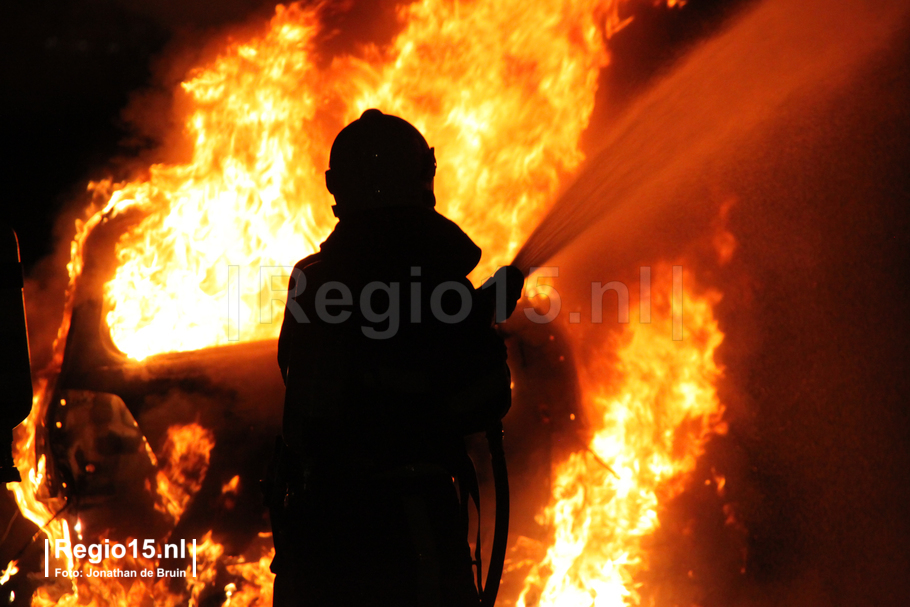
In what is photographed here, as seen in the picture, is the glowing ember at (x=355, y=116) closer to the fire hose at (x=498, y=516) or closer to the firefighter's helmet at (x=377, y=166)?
the firefighter's helmet at (x=377, y=166)

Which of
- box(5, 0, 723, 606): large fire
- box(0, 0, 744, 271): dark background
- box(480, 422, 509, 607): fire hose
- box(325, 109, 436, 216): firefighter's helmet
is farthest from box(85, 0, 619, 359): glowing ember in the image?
box(480, 422, 509, 607): fire hose

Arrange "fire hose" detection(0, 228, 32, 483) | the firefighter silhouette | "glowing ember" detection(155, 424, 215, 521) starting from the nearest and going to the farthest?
the firefighter silhouette
"fire hose" detection(0, 228, 32, 483)
"glowing ember" detection(155, 424, 215, 521)

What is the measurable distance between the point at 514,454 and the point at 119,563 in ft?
8.38

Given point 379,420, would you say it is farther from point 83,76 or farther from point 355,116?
point 83,76

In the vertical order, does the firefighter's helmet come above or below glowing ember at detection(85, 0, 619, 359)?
below

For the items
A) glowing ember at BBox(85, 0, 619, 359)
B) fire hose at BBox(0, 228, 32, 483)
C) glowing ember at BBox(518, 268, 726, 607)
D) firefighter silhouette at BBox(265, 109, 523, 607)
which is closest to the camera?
firefighter silhouette at BBox(265, 109, 523, 607)

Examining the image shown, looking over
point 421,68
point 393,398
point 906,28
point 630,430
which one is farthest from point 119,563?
point 906,28

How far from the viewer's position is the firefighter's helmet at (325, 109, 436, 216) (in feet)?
8.50

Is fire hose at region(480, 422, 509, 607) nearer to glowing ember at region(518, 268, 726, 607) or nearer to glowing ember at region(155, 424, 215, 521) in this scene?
glowing ember at region(518, 268, 726, 607)

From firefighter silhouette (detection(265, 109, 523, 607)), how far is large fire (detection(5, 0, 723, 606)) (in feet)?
5.40

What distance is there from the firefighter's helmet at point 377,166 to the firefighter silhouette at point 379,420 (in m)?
0.21

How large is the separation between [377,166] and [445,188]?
1504 millimetres

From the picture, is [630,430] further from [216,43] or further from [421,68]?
[216,43]

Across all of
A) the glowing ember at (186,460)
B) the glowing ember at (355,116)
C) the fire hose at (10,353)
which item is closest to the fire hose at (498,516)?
the glowing ember at (355,116)
